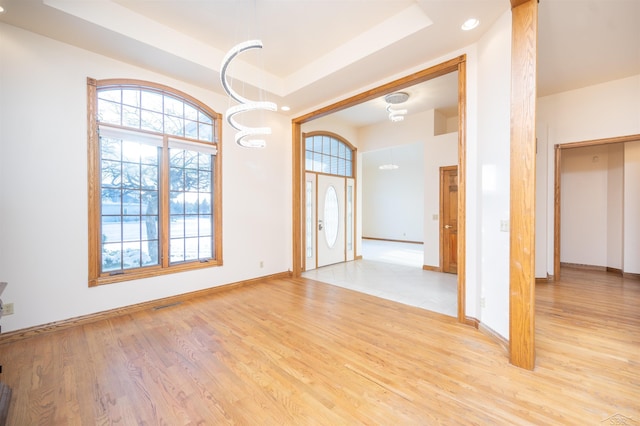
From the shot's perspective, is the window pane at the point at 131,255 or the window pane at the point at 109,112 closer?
the window pane at the point at 109,112

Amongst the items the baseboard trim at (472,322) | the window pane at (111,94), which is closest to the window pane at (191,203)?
the window pane at (111,94)

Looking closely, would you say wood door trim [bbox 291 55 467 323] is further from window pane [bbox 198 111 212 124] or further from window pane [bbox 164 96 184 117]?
window pane [bbox 164 96 184 117]

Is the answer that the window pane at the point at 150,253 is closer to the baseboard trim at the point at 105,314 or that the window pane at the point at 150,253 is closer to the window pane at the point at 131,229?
the window pane at the point at 131,229

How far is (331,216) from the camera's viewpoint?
21.4 ft

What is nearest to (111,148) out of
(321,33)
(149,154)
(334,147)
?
(149,154)

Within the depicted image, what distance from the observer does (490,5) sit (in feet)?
8.06

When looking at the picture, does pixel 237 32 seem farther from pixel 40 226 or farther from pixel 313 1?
pixel 40 226

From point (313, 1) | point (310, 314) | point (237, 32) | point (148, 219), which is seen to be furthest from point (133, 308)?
point (313, 1)

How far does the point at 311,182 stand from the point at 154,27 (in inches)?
147

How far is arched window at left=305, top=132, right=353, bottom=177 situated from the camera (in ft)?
19.9

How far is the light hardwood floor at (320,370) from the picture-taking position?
1.77 metres

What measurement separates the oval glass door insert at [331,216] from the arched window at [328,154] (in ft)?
1.82

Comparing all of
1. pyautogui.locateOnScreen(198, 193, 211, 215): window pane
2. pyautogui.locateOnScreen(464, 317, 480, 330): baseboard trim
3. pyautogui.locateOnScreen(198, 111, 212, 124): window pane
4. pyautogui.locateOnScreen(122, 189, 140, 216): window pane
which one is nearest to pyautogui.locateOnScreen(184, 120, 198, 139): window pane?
pyautogui.locateOnScreen(198, 111, 212, 124): window pane

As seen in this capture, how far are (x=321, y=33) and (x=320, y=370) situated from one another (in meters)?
3.79
